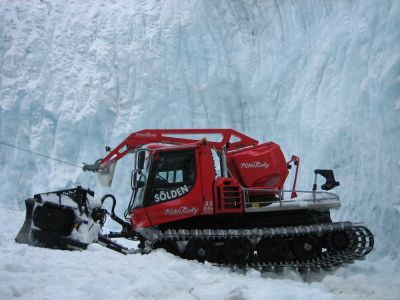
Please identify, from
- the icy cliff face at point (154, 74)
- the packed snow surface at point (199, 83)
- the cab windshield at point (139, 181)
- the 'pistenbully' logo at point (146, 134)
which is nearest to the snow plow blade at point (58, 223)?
the cab windshield at point (139, 181)

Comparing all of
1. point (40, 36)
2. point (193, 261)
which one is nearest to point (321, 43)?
point (193, 261)

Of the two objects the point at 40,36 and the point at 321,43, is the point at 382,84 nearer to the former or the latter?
the point at 321,43

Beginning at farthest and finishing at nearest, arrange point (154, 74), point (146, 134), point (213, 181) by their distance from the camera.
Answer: point (154, 74) → point (146, 134) → point (213, 181)

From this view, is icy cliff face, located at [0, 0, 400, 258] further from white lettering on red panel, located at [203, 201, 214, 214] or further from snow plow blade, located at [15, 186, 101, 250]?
snow plow blade, located at [15, 186, 101, 250]

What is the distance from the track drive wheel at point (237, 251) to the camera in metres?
5.21

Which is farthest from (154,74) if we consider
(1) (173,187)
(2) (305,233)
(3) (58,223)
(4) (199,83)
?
(2) (305,233)

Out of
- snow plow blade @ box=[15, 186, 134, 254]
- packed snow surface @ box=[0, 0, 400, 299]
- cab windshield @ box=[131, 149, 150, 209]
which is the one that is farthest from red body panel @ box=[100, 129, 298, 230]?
packed snow surface @ box=[0, 0, 400, 299]

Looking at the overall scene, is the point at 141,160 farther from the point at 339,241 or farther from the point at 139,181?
the point at 339,241

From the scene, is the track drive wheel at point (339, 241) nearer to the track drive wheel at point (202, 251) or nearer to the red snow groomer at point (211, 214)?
the red snow groomer at point (211, 214)

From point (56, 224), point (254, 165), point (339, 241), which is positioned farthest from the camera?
point (254, 165)

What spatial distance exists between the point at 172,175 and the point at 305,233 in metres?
1.90

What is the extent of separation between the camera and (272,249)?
5.24 m

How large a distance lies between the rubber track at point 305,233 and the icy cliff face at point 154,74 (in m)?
3.74

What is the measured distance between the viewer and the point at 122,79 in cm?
1217
